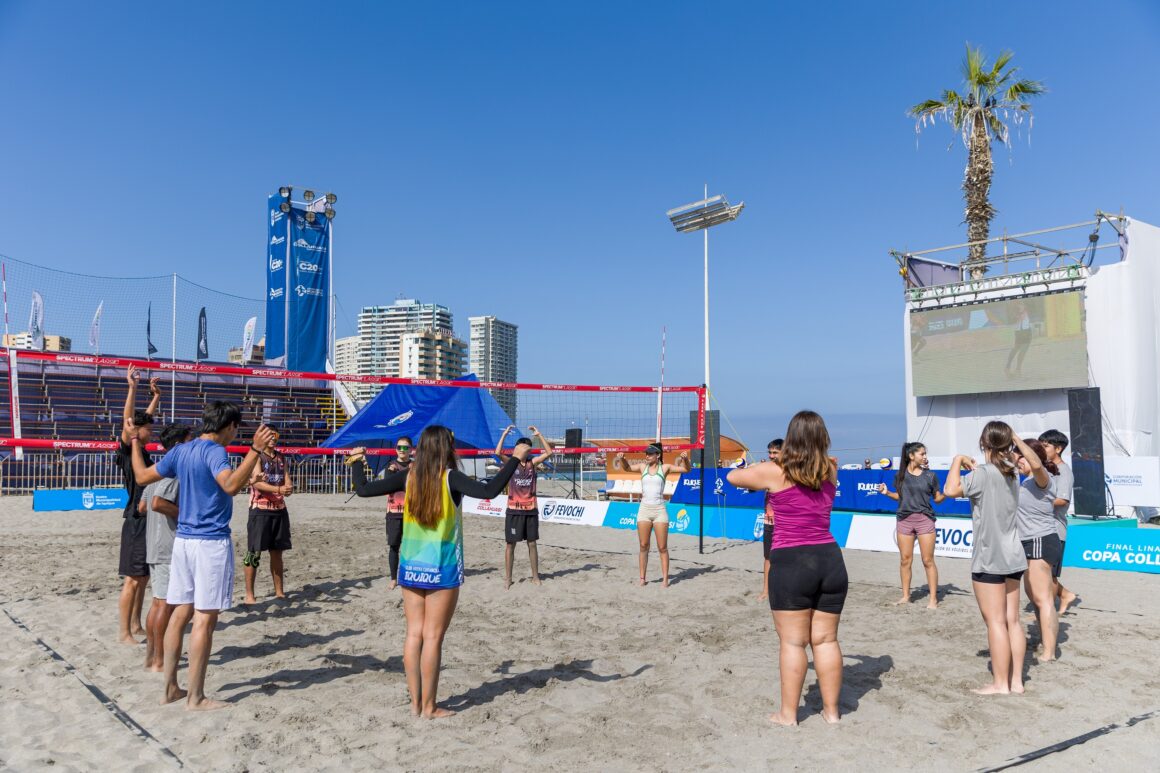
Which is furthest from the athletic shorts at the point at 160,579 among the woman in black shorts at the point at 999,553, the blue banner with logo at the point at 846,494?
the blue banner with logo at the point at 846,494

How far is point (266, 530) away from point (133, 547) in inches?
64.1

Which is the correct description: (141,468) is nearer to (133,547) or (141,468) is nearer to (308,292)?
(133,547)

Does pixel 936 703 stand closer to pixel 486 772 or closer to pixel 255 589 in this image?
pixel 486 772

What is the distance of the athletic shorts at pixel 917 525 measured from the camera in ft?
22.6

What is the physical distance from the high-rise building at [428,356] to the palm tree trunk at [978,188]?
64938 mm

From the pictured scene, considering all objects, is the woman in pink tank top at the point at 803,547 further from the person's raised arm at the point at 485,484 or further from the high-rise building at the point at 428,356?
the high-rise building at the point at 428,356

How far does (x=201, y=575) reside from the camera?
394 cm

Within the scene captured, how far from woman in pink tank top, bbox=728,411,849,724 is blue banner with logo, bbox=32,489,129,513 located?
1618 cm

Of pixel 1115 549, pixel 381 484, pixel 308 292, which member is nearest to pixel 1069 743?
pixel 381 484

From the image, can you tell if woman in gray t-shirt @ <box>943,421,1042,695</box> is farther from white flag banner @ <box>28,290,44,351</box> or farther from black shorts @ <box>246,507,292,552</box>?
white flag banner @ <box>28,290,44,351</box>

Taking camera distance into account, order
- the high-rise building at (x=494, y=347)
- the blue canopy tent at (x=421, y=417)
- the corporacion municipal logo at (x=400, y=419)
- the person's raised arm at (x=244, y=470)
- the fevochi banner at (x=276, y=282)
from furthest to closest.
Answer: the high-rise building at (x=494, y=347) → the fevochi banner at (x=276, y=282) → the corporacion municipal logo at (x=400, y=419) → the blue canopy tent at (x=421, y=417) → the person's raised arm at (x=244, y=470)

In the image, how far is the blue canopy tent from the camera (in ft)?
61.7

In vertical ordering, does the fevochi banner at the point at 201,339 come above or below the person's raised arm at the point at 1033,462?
above

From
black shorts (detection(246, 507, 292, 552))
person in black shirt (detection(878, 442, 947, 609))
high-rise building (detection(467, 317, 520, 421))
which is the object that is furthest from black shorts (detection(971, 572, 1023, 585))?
high-rise building (detection(467, 317, 520, 421))
